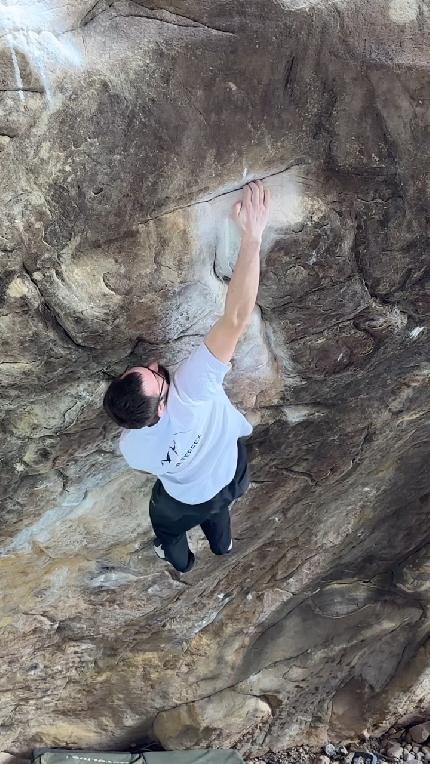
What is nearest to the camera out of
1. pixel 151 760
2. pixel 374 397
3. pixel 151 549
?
pixel 374 397

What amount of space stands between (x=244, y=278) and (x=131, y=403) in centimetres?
54

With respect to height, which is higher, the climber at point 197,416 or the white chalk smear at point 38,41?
the white chalk smear at point 38,41

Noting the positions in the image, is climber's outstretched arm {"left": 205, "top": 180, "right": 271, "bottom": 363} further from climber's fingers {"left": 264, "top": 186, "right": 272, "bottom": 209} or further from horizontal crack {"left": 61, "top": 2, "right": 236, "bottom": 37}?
horizontal crack {"left": 61, "top": 2, "right": 236, "bottom": 37}

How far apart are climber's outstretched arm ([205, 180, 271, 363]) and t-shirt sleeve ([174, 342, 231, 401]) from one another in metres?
0.03

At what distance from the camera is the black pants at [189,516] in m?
2.88

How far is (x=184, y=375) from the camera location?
2336 millimetres

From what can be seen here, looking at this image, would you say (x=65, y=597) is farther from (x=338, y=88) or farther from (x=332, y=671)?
(x=338, y=88)

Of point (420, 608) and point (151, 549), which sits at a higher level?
point (151, 549)

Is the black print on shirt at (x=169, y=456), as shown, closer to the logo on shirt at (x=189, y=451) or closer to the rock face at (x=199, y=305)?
the logo on shirt at (x=189, y=451)

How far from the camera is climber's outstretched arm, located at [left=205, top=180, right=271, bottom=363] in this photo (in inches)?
89.5

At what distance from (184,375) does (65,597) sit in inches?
76.8

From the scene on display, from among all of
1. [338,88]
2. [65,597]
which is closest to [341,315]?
[338,88]

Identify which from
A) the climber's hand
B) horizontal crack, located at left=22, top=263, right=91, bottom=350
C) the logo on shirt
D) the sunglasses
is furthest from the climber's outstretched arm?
horizontal crack, located at left=22, top=263, right=91, bottom=350

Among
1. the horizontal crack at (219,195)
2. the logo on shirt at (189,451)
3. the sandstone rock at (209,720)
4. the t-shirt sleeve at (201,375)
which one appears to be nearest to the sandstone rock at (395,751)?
the sandstone rock at (209,720)
